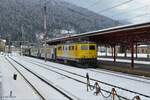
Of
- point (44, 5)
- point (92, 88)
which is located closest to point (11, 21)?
point (44, 5)

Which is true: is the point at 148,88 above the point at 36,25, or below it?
below

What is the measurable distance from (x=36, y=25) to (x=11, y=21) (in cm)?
2663

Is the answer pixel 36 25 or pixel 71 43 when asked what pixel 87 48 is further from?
pixel 36 25

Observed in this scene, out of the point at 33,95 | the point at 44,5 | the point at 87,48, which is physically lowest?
the point at 33,95

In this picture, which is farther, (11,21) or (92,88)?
(11,21)

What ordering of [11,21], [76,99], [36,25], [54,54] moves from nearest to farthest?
[76,99] → [54,54] → [36,25] → [11,21]

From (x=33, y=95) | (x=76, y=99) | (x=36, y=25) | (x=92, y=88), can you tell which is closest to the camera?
(x=76, y=99)

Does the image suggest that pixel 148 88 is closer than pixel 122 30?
Yes

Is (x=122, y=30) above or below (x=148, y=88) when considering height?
above

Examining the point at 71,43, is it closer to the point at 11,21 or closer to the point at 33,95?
the point at 33,95

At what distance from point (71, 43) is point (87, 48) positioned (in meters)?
2.75

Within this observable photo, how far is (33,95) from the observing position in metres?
17.7

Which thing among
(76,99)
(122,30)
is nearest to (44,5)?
(122,30)

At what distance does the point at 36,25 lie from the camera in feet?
516
